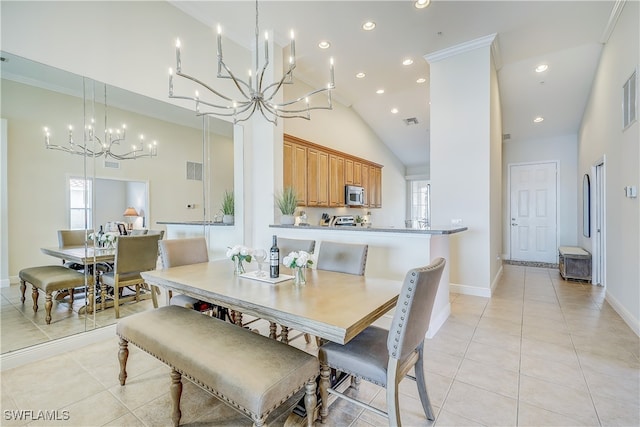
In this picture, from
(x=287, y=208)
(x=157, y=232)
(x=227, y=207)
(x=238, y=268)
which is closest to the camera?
(x=238, y=268)

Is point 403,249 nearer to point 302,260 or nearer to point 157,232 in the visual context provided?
point 302,260

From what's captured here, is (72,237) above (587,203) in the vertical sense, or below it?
below

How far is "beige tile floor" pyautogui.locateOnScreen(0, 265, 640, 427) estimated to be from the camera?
178cm

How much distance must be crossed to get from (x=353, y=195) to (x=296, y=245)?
3.87 meters

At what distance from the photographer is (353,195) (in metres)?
6.57

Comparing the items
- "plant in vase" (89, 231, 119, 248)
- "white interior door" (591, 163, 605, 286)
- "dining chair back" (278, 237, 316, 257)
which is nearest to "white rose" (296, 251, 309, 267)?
"dining chair back" (278, 237, 316, 257)

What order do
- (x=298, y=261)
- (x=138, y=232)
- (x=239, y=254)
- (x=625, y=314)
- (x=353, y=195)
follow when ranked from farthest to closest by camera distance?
(x=353, y=195)
(x=138, y=232)
(x=625, y=314)
(x=239, y=254)
(x=298, y=261)

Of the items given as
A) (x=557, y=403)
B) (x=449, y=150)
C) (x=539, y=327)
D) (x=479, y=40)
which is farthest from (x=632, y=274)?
(x=479, y=40)

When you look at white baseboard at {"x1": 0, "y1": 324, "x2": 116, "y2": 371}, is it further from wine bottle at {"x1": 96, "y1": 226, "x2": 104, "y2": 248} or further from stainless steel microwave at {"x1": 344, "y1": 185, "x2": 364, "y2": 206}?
stainless steel microwave at {"x1": 344, "y1": 185, "x2": 364, "y2": 206}

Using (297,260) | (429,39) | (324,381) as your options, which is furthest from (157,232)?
(429,39)

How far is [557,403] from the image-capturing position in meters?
1.88

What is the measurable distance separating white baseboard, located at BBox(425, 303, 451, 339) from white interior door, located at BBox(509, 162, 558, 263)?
16.1ft

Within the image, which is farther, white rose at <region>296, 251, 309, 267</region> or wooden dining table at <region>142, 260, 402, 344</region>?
white rose at <region>296, 251, 309, 267</region>

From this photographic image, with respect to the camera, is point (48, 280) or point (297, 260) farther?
point (48, 280)
